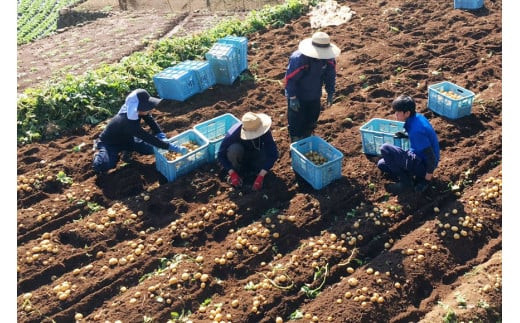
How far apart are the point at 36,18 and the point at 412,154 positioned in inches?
771

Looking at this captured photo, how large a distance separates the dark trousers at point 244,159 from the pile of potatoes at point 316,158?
0.72m

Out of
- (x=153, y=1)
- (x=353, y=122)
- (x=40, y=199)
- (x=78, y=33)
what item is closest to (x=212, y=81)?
(x=353, y=122)

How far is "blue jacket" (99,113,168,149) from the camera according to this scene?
6.89m

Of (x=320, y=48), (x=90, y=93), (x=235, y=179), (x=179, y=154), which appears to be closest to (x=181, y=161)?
(x=179, y=154)

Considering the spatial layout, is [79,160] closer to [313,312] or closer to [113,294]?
[113,294]

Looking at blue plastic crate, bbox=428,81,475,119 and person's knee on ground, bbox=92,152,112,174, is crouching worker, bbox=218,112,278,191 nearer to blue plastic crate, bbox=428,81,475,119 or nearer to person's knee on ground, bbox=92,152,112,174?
person's knee on ground, bbox=92,152,112,174

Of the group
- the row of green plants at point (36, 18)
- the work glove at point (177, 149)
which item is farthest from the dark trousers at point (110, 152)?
the row of green plants at point (36, 18)

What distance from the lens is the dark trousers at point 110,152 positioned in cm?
716

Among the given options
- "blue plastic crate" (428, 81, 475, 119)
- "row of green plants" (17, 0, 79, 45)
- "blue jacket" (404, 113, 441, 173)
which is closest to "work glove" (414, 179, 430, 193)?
"blue jacket" (404, 113, 441, 173)

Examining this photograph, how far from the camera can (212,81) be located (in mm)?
9633

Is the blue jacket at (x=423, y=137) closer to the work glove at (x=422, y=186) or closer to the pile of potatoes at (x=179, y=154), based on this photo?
the work glove at (x=422, y=186)

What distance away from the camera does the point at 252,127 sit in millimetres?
6379

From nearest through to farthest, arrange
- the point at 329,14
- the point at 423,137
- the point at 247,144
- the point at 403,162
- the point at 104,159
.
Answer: the point at 423,137 < the point at 403,162 < the point at 247,144 < the point at 104,159 < the point at 329,14

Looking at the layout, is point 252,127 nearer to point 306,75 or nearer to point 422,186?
point 306,75
